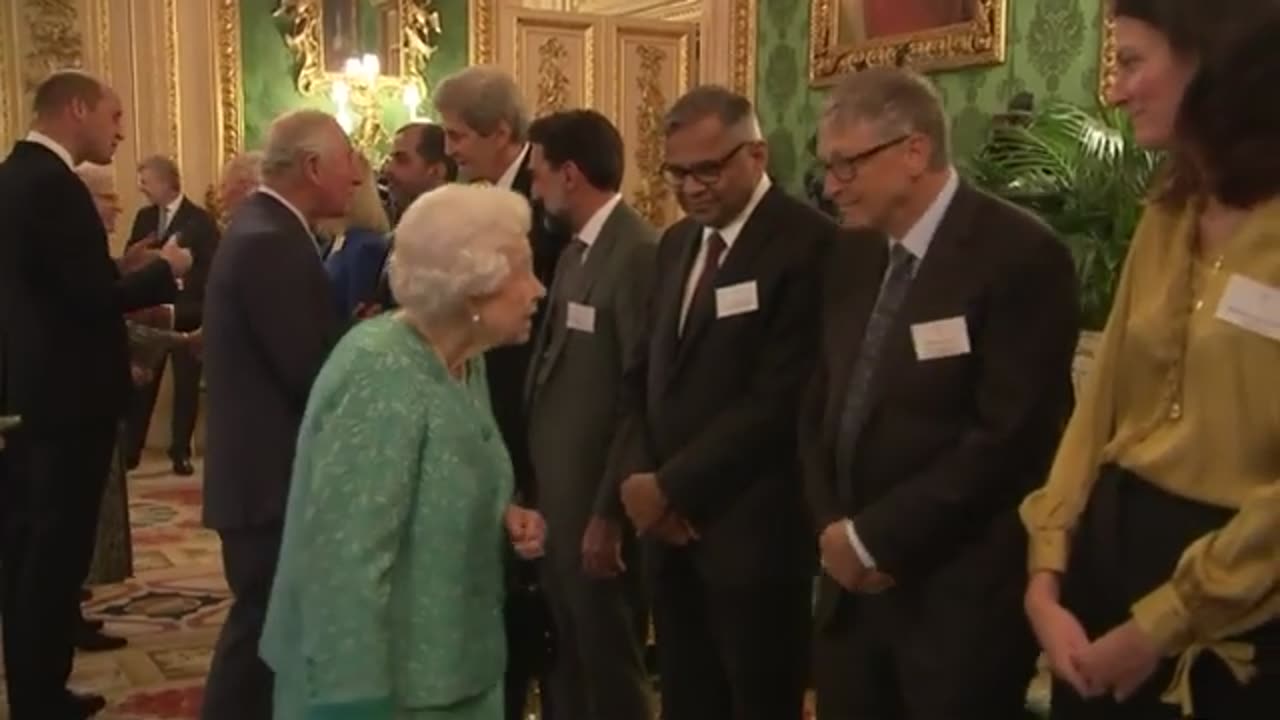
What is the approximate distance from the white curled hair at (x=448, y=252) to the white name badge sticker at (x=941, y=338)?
0.67 meters

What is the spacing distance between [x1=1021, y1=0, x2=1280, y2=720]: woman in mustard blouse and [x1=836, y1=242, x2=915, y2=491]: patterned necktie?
1.52ft

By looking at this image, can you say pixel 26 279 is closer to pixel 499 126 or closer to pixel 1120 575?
pixel 499 126

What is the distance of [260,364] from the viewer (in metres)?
3.00

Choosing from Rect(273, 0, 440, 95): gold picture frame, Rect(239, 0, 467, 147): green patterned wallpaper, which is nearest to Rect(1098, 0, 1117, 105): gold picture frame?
Rect(273, 0, 440, 95): gold picture frame

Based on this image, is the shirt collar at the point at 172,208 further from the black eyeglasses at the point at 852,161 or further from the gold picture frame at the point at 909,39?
the black eyeglasses at the point at 852,161

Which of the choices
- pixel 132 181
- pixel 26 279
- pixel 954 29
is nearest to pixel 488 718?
pixel 26 279

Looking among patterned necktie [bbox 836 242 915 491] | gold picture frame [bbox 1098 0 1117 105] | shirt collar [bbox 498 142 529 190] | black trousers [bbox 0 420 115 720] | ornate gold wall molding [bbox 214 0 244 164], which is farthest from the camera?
ornate gold wall molding [bbox 214 0 244 164]

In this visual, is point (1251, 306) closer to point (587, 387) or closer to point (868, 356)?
point (868, 356)

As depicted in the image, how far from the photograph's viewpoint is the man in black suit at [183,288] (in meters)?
7.19

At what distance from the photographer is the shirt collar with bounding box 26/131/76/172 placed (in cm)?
362

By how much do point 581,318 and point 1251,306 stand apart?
166 cm

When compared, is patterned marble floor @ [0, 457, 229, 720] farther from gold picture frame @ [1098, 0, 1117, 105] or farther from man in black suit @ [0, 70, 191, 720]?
gold picture frame @ [1098, 0, 1117, 105]

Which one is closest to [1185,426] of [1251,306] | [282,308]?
A: [1251,306]

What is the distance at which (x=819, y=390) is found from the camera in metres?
2.44
